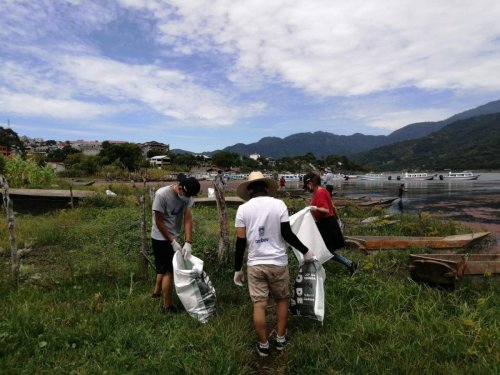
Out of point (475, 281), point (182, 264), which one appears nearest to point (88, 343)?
point (182, 264)

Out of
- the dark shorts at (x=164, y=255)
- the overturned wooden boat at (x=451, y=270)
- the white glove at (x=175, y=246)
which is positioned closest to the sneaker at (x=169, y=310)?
the dark shorts at (x=164, y=255)

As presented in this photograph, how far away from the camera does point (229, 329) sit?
383 centimetres

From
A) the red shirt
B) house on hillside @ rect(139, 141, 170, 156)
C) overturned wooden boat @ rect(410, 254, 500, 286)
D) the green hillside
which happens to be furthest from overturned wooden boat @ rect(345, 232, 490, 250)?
house on hillside @ rect(139, 141, 170, 156)

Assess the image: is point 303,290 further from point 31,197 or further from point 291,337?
point 31,197

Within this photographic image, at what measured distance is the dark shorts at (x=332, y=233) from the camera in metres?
5.98

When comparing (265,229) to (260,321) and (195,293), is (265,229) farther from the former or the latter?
(195,293)

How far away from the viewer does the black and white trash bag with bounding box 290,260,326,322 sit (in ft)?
13.1

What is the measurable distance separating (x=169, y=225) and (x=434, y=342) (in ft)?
10.4

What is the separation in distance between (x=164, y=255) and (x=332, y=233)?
285 centimetres

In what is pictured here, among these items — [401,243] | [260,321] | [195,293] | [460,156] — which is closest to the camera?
[260,321]

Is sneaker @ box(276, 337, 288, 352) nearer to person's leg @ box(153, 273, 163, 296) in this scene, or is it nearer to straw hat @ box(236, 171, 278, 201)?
straw hat @ box(236, 171, 278, 201)

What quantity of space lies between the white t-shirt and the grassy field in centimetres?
89

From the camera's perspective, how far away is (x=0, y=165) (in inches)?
1020

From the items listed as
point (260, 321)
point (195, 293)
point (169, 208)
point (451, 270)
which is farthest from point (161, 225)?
point (451, 270)
